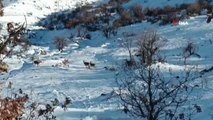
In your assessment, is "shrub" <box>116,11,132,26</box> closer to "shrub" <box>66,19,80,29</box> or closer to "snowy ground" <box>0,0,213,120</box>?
"snowy ground" <box>0,0,213,120</box>

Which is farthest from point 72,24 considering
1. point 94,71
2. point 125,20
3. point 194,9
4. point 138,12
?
point 94,71

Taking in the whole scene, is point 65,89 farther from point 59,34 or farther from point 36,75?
point 59,34

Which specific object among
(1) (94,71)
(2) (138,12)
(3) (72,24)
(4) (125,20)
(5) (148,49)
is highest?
(5) (148,49)

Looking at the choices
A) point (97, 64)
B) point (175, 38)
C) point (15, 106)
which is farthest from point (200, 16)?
point (15, 106)

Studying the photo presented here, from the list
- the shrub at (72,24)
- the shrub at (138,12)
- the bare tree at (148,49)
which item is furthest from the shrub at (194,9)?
the bare tree at (148,49)

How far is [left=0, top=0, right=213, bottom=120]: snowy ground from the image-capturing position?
11516mm

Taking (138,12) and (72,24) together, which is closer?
(138,12)

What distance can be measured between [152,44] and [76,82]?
373cm

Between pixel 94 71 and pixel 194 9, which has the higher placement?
pixel 194 9

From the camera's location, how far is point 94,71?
18297mm

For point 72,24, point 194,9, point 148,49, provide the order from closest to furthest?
point 148,49, point 194,9, point 72,24

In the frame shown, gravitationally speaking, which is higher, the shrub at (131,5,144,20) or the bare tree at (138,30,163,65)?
the bare tree at (138,30,163,65)

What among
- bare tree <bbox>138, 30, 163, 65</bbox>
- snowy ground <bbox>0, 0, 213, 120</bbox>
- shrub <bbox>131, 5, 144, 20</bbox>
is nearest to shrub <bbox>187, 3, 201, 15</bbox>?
snowy ground <bbox>0, 0, 213, 120</bbox>

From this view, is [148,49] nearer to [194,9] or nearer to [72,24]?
[194,9]
